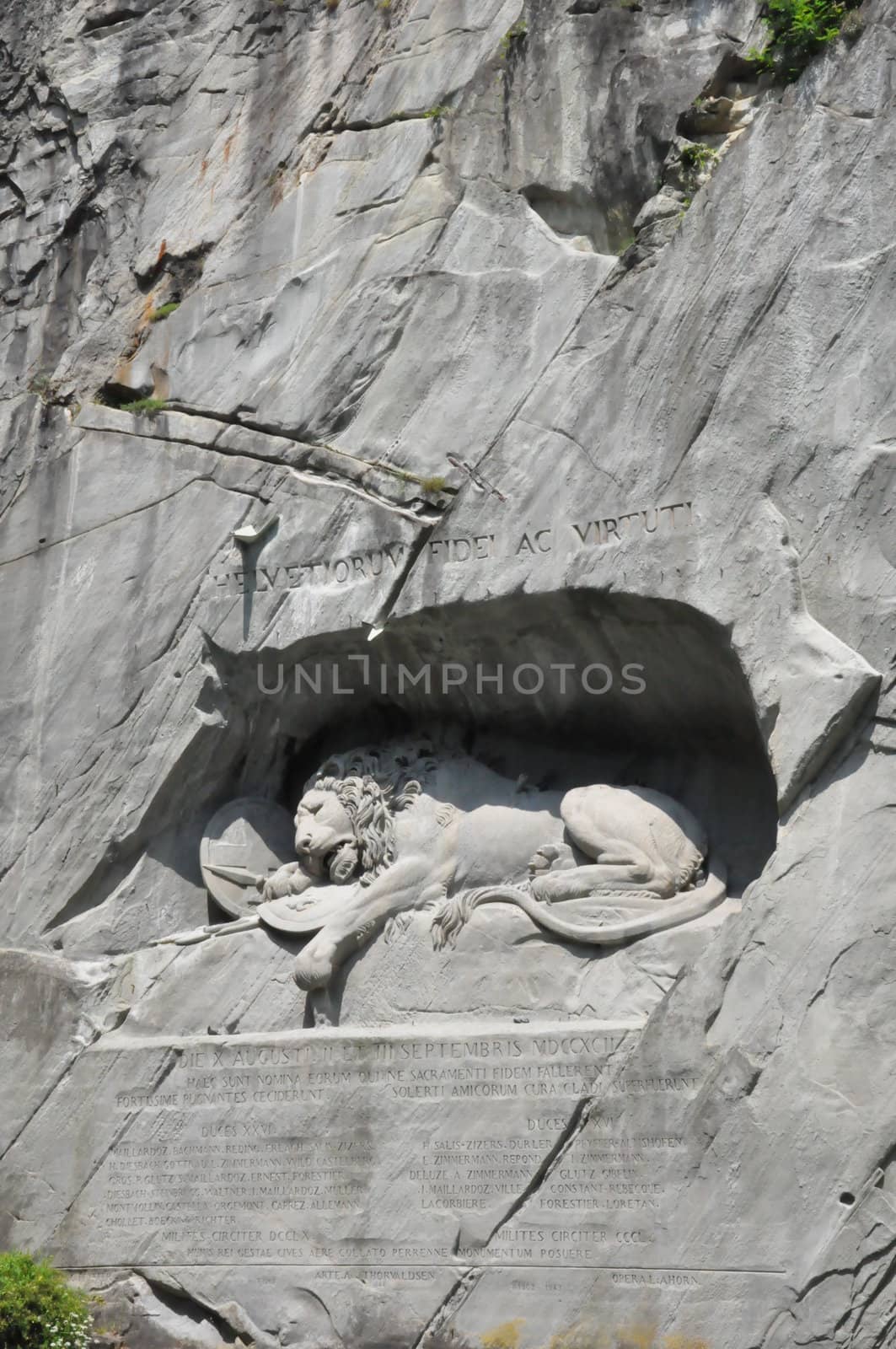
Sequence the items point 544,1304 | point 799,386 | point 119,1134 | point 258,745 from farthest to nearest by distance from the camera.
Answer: point 258,745, point 119,1134, point 799,386, point 544,1304

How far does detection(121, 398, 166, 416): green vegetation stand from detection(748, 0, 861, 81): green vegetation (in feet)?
12.7

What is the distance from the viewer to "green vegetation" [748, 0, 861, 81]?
9.11m

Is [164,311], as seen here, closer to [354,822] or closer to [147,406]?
[147,406]

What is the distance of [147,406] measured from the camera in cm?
1072

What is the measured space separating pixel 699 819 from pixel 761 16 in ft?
13.8

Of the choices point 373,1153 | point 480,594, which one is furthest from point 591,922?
A: point 480,594

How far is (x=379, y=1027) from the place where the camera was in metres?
9.02

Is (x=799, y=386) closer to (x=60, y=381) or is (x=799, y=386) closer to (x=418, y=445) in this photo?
(x=418, y=445)

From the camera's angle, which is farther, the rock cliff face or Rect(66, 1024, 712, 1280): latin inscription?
Rect(66, 1024, 712, 1280): latin inscription

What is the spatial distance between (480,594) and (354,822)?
145cm

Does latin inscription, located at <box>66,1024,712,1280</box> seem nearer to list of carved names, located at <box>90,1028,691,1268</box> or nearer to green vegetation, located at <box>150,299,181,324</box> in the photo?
list of carved names, located at <box>90,1028,691,1268</box>

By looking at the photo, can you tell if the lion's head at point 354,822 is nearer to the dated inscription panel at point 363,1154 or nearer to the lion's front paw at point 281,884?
the lion's front paw at point 281,884

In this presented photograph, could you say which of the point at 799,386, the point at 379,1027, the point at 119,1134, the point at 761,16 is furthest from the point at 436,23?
the point at 119,1134

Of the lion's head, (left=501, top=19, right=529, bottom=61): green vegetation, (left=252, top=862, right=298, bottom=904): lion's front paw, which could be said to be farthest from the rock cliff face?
the lion's head
